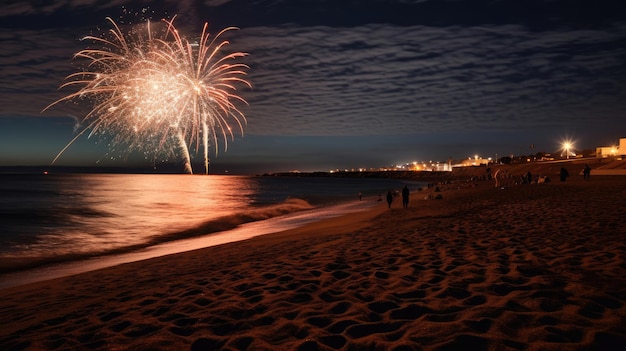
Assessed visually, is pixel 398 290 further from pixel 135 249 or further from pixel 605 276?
pixel 135 249

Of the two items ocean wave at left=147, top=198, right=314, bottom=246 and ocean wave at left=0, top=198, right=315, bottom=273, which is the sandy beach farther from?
ocean wave at left=147, top=198, right=314, bottom=246

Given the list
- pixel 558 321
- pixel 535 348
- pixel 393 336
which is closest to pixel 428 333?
pixel 393 336

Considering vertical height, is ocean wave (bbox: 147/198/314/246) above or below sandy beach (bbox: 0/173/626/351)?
below

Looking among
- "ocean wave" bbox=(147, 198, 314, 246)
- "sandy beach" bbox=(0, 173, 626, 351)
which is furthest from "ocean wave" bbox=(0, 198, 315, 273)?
"sandy beach" bbox=(0, 173, 626, 351)

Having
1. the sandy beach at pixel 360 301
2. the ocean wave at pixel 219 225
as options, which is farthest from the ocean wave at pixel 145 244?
the sandy beach at pixel 360 301

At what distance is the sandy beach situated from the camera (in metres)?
3.96

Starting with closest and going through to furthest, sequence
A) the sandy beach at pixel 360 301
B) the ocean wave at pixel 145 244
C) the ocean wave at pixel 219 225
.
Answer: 1. the sandy beach at pixel 360 301
2. the ocean wave at pixel 145 244
3. the ocean wave at pixel 219 225

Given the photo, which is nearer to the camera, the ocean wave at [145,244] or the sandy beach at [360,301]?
the sandy beach at [360,301]

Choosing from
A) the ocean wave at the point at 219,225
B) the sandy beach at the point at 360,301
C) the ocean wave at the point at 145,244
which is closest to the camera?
the sandy beach at the point at 360,301

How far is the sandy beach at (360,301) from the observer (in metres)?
3.96

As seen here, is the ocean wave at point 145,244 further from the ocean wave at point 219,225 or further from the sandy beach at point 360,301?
the sandy beach at point 360,301

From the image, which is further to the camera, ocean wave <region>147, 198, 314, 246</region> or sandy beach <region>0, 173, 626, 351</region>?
ocean wave <region>147, 198, 314, 246</region>

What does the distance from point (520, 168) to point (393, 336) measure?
89.8 m

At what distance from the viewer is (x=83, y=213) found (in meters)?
33.5
